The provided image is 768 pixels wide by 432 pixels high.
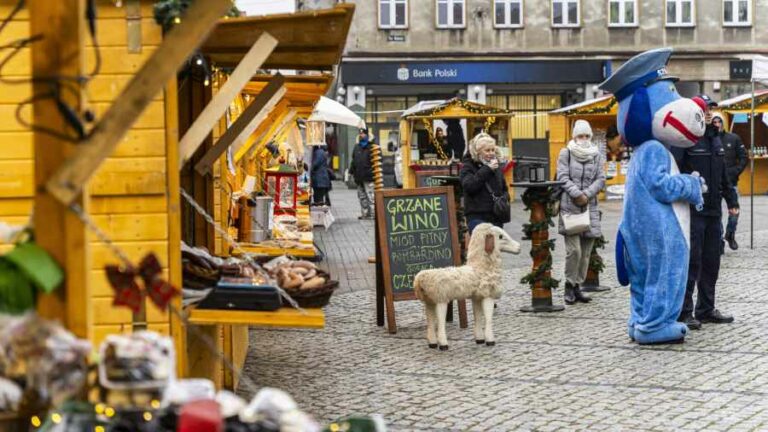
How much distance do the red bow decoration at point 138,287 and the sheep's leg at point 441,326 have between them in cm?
639

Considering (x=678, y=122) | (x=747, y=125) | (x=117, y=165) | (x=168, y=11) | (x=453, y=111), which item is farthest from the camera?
(x=747, y=125)

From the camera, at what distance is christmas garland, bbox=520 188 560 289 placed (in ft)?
40.2

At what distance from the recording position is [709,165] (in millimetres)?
11586

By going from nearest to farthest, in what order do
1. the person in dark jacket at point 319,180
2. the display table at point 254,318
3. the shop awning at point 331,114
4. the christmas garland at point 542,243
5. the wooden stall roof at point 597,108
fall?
the display table at point 254,318, the christmas garland at point 542,243, the shop awning at point 331,114, the person in dark jacket at point 319,180, the wooden stall roof at point 597,108

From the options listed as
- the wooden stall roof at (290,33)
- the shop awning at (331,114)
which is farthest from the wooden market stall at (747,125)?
the wooden stall roof at (290,33)

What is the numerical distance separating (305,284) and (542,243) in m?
5.70

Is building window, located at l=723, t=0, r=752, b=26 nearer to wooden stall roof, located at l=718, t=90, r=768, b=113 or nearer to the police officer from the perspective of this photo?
wooden stall roof, located at l=718, t=90, r=768, b=113

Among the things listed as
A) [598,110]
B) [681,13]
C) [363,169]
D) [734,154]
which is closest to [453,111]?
[598,110]

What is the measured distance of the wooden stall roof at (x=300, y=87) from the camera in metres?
12.2

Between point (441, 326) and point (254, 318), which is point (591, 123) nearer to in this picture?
point (441, 326)

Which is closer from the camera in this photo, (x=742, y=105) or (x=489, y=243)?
(x=489, y=243)

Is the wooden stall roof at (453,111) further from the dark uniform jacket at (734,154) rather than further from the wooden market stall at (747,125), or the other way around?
the dark uniform jacket at (734,154)

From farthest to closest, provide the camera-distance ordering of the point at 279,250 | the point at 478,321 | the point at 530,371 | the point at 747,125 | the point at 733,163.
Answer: the point at 747,125 → the point at 733,163 → the point at 478,321 → the point at 279,250 → the point at 530,371

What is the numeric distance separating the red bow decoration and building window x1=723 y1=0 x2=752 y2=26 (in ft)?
137
